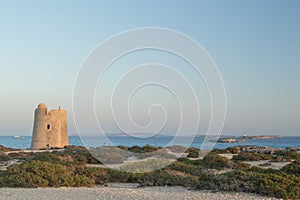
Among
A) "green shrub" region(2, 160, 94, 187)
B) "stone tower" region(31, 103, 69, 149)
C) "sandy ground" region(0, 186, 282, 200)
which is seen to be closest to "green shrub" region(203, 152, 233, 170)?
"sandy ground" region(0, 186, 282, 200)

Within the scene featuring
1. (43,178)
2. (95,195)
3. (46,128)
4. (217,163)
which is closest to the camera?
(95,195)

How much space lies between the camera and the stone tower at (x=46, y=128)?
36188mm

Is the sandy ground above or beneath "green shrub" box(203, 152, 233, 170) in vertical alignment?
beneath

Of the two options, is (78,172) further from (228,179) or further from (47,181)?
(228,179)

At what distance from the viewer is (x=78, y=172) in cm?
1284

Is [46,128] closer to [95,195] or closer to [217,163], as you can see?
[217,163]

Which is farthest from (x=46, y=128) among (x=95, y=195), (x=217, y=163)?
(x=95, y=195)

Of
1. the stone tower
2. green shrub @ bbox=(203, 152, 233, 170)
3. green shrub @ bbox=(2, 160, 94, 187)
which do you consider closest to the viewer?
green shrub @ bbox=(2, 160, 94, 187)

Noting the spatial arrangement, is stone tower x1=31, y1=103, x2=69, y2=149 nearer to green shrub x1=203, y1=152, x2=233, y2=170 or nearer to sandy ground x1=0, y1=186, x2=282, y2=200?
green shrub x1=203, y1=152, x2=233, y2=170

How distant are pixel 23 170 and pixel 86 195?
4487mm

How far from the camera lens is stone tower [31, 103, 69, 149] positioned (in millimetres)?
36188

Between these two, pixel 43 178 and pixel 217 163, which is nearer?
pixel 43 178

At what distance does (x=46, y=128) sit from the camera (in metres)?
36.4

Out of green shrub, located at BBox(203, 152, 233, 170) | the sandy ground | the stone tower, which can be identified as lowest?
the sandy ground
